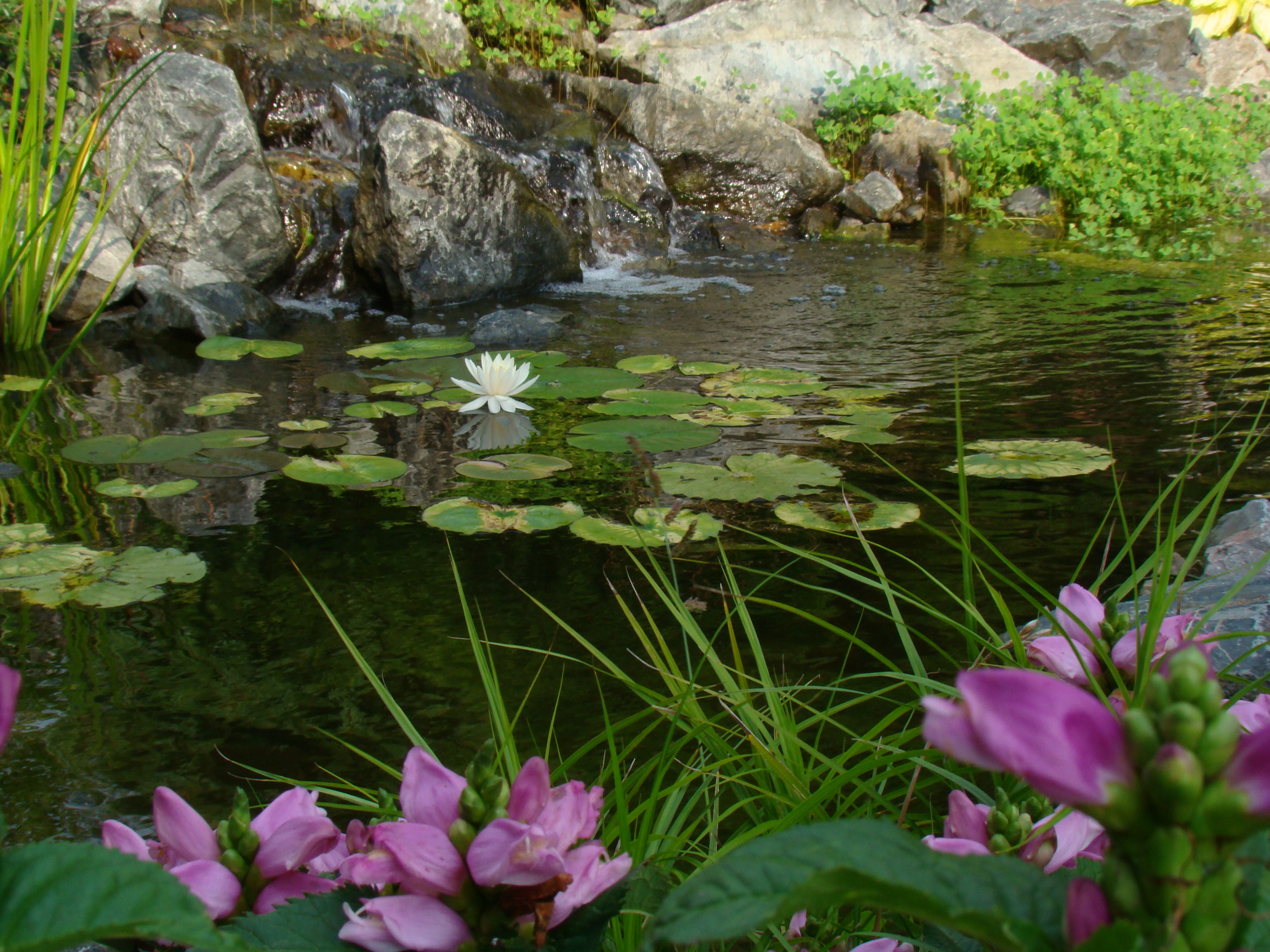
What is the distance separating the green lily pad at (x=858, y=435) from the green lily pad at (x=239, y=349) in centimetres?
225

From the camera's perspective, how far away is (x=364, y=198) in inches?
190

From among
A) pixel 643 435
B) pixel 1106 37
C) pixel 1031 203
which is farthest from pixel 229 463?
pixel 1106 37

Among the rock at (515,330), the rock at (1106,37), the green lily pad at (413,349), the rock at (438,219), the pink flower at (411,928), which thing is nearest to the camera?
the pink flower at (411,928)

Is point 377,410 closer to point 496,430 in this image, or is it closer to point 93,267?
point 496,430

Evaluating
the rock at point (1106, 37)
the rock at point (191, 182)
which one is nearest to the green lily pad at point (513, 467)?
the rock at point (191, 182)

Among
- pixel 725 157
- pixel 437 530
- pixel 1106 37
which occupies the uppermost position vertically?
pixel 1106 37

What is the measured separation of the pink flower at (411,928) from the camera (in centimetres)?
44

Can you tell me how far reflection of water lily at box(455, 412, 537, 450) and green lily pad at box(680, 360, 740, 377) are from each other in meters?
0.68

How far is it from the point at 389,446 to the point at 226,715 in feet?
4.19

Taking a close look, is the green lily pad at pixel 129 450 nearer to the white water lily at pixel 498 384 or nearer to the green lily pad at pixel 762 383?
the white water lily at pixel 498 384

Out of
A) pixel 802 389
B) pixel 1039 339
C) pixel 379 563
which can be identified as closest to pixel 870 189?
pixel 1039 339

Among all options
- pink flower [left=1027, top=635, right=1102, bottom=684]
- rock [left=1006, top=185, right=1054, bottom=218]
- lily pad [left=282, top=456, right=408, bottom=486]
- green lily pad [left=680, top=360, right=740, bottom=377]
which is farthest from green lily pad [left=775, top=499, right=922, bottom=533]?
rock [left=1006, top=185, right=1054, bottom=218]

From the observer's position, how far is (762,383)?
10.1 feet

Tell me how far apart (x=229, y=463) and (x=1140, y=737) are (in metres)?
2.47
